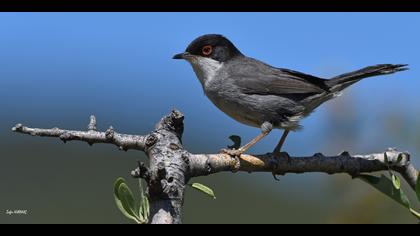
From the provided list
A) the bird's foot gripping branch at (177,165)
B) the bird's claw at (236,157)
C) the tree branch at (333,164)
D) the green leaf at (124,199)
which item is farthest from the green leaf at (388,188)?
the green leaf at (124,199)

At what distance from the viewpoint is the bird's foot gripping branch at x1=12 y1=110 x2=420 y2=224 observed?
294cm

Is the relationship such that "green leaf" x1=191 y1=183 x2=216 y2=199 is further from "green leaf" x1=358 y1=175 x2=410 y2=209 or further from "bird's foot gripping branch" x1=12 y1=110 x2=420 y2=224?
"green leaf" x1=358 y1=175 x2=410 y2=209

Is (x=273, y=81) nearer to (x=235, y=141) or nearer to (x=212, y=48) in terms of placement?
(x=212, y=48)

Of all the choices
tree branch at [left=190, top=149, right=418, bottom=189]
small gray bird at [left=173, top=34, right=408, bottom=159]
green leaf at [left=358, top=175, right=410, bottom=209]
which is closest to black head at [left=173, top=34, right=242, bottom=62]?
small gray bird at [left=173, top=34, right=408, bottom=159]

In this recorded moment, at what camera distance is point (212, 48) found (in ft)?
24.2

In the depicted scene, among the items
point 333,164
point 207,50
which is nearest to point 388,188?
point 333,164

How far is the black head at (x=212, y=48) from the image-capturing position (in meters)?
7.16

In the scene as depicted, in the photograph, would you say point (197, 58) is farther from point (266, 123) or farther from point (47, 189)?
point (47, 189)

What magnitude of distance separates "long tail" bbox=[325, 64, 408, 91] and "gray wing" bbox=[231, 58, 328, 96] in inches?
4.5

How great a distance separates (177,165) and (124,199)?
0.34m
